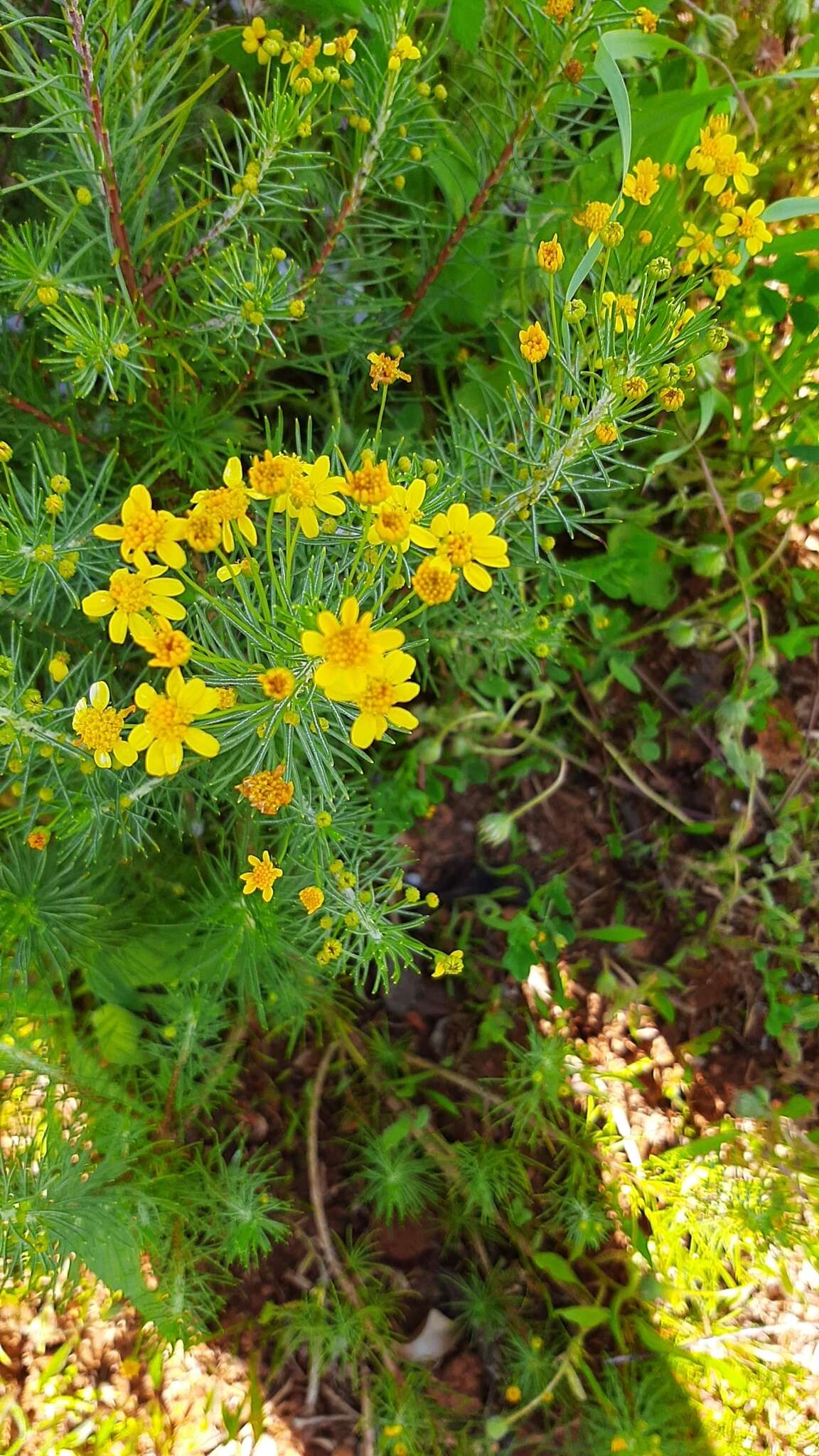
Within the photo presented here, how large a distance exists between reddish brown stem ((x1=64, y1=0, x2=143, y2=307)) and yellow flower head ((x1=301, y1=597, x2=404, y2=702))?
0.85 metres

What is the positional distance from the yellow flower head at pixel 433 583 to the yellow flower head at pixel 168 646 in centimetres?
32

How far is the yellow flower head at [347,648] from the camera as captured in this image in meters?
1.09

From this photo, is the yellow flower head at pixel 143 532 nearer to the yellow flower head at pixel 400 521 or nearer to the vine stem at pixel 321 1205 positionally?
the yellow flower head at pixel 400 521

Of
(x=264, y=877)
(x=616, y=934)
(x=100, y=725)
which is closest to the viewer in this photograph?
(x=100, y=725)

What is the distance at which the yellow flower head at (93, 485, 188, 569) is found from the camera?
1.23m

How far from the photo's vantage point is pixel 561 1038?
2656 millimetres

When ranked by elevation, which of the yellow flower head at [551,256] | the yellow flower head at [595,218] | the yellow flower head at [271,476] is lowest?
the yellow flower head at [271,476]

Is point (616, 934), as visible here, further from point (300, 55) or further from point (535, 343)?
point (300, 55)

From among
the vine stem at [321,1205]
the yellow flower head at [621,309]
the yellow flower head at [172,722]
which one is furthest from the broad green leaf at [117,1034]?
the yellow flower head at [621,309]

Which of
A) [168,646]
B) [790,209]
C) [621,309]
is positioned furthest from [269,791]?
[790,209]

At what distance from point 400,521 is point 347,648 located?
0.18m

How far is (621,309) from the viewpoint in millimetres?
1351

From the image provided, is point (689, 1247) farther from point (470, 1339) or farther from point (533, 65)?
point (533, 65)

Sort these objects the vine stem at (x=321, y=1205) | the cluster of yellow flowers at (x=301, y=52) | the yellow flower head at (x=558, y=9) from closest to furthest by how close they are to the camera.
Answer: the cluster of yellow flowers at (x=301, y=52), the yellow flower head at (x=558, y=9), the vine stem at (x=321, y=1205)
